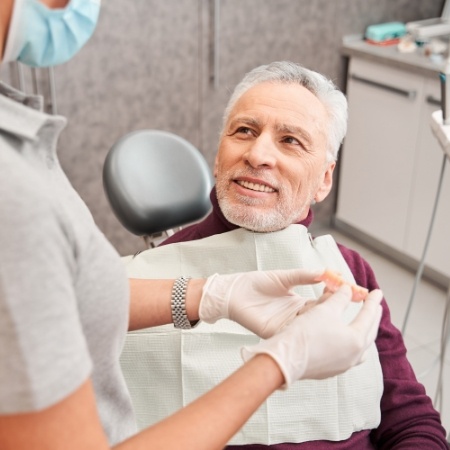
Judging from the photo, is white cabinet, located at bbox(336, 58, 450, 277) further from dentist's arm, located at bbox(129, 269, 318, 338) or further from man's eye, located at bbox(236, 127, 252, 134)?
dentist's arm, located at bbox(129, 269, 318, 338)

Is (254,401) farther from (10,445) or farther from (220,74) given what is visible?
(220,74)

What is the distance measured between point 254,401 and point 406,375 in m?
0.74

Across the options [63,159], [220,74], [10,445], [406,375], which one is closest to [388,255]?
[220,74]

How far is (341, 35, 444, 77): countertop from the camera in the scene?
272cm

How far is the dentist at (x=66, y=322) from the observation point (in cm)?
62

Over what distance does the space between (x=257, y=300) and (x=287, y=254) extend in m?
0.36

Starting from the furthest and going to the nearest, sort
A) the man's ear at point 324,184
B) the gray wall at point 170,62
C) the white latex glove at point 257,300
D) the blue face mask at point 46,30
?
the gray wall at point 170,62 < the man's ear at point 324,184 < the white latex glove at point 257,300 < the blue face mask at point 46,30

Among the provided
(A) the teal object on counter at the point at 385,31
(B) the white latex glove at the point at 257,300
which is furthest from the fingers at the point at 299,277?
(A) the teal object on counter at the point at 385,31

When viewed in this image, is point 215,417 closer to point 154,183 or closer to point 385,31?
point 154,183

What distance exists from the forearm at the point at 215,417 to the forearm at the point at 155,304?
30 centimetres

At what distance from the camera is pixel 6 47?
2.44 feet

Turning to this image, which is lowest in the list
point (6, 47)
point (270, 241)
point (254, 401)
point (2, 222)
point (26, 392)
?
point (270, 241)

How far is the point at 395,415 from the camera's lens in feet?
4.48

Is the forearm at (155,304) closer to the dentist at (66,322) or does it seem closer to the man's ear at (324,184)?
the dentist at (66,322)
